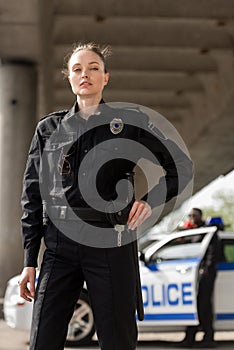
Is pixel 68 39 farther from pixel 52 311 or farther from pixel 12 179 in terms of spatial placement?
pixel 52 311

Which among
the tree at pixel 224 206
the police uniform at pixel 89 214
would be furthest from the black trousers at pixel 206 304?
the tree at pixel 224 206

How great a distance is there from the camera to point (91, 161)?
334cm

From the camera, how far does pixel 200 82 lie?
2330cm

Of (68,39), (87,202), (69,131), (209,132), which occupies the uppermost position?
(68,39)

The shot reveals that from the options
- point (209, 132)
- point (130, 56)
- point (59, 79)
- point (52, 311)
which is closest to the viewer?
point (52, 311)

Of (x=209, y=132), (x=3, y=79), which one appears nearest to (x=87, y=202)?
(x=3, y=79)

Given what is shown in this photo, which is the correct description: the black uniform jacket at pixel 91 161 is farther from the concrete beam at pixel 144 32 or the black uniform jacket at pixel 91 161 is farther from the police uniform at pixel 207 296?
the concrete beam at pixel 144 32

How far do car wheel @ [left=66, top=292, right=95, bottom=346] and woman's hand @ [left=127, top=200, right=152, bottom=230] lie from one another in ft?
19.6

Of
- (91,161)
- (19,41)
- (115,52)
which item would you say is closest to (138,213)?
(91,161)

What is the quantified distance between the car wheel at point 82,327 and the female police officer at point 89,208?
5.79m

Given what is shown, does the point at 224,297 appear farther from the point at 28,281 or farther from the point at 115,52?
the point at 115,52

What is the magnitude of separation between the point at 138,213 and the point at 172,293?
607 centimetres

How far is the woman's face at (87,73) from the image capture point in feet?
11.2

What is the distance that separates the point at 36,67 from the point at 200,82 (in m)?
7.39
